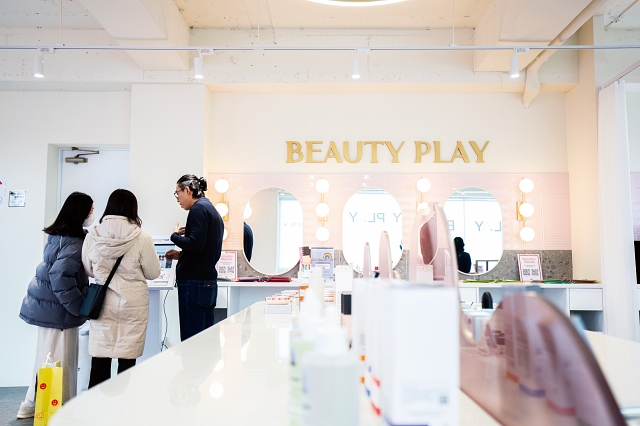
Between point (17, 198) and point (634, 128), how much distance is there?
679 centimetres

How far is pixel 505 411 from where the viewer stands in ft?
3.05

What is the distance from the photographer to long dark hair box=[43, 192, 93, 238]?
354 centimetres

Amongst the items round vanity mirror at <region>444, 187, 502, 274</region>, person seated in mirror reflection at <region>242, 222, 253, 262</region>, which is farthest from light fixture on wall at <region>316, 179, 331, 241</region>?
round vanity mirror at <region>444, 187, 502, 274</region>

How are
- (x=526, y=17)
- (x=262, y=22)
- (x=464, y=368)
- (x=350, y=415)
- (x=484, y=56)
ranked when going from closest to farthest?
1. (x=350, y=415)
2. (x=464, y=368)
3. (x=526, y=17)
4. (x=484, y=56)
5. (x=262, y=22)

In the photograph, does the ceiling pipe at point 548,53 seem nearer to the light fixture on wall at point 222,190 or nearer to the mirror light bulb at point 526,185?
the mirror light bulb at point 526,185

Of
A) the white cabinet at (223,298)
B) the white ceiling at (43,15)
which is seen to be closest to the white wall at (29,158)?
the white ceiling at (43,15)

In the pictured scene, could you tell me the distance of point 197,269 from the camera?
3668 millimetres

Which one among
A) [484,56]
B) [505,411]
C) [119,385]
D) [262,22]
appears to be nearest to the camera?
[505,411]

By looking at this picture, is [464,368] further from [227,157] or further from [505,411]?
[227,157]

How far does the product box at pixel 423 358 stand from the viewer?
635 millimetres

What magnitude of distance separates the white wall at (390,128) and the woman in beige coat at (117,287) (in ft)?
8.54

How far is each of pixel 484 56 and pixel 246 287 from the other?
11.3 ft

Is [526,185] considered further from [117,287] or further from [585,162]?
[117,287]

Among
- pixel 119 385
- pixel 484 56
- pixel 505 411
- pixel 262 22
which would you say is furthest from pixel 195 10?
pixel 505 411
